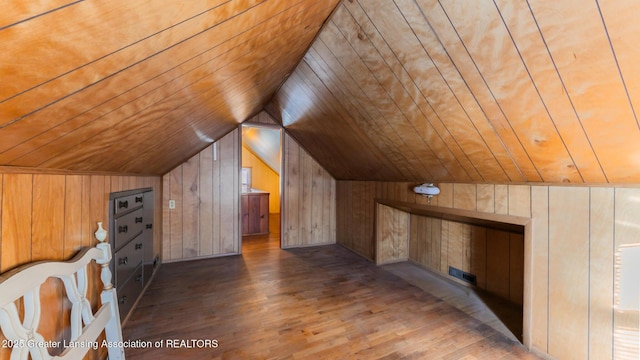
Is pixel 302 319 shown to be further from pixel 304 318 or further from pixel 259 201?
pixel 259 201

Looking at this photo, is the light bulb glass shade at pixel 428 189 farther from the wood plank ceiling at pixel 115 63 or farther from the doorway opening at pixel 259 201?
the doorway opening at pixel 259 201

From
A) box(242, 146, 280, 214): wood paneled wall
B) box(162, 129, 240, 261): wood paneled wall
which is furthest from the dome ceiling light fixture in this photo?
box(242, 146, 280, 214): wood paneled wall

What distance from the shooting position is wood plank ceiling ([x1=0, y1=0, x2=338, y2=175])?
53cm

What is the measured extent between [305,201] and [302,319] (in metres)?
2.40

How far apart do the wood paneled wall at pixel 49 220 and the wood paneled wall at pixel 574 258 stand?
9.20ft

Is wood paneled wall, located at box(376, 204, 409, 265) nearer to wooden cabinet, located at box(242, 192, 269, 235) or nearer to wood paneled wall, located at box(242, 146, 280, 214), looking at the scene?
wooden cabinet, located at box(242, 192, 269, 235)

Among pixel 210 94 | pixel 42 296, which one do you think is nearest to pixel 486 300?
pixel 210 94

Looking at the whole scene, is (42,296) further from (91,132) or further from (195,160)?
(195,160)

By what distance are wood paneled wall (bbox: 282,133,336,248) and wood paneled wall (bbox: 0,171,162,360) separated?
2.75 metres

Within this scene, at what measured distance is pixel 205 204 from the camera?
368 cm

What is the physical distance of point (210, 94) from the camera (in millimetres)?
1602

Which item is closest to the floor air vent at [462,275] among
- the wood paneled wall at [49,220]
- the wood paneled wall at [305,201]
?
the wood paneled wall at [305,201]

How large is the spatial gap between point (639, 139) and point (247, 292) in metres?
3.06

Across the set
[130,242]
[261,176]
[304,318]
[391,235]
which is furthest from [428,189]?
[261,176]
